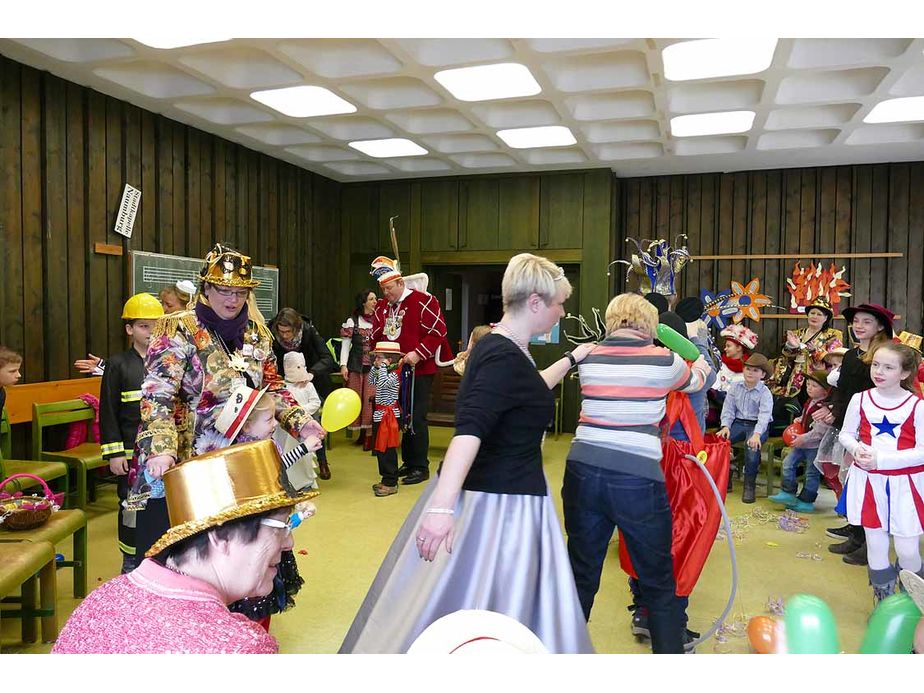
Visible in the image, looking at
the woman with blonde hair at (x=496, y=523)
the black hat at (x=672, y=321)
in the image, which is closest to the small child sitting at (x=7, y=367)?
the woman with blonde hair at (x=496, y=523)

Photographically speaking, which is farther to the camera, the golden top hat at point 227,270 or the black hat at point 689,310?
the black hat at point 689,310

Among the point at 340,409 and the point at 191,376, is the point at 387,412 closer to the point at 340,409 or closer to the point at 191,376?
the point at 340,409

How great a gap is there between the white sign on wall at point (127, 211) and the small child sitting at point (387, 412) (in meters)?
2.31

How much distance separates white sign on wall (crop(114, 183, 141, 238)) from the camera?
17.2 feet

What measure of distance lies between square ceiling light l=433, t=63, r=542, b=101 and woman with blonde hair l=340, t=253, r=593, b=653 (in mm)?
3088

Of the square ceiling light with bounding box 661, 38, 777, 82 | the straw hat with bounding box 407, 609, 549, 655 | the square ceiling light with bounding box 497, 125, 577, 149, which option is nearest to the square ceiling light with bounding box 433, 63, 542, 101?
the square ceiling light with bounding box 497, 125, 577, 149

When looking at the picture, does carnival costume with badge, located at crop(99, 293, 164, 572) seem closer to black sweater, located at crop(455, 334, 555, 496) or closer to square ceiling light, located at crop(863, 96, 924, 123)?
black sweater, located at crop(455, 334, 555, 496)

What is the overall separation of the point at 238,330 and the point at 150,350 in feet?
0.95

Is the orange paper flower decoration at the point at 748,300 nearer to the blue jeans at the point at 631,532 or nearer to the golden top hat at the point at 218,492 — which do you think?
the blue jeans at the point at 631,532

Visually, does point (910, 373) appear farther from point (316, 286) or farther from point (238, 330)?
point (316, 286)


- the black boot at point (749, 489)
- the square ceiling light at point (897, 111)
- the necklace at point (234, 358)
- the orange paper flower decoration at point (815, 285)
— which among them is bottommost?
the black boot at point (749, 489)

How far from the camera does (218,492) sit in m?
1.21

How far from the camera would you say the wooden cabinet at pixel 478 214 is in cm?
778

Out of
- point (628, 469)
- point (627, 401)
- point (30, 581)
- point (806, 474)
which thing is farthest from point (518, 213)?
point (30, 581)
